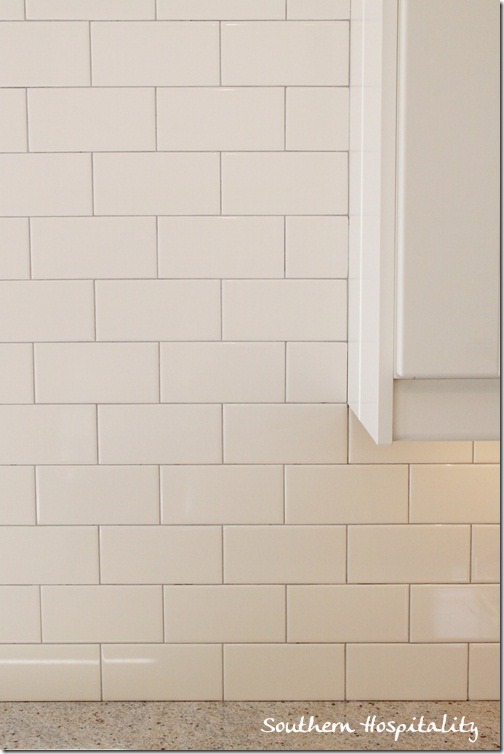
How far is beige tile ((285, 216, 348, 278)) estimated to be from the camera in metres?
1.24

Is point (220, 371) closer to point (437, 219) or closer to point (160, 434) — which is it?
point (160, 434)

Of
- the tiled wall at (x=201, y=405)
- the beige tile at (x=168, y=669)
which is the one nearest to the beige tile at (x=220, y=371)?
the tiled wall at (x=201, y=405)

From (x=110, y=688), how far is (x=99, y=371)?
0.53 m

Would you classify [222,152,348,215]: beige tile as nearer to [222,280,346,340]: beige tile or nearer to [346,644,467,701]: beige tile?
[222,280,346,340]: beige tile

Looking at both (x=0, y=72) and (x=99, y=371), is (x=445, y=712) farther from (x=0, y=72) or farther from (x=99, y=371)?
(x=0, y=72)

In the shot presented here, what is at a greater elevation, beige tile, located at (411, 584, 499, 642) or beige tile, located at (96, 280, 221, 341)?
beige tile, located at (96, 280, 221, 341)

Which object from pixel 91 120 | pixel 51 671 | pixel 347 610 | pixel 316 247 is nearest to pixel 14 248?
pixel 91 120

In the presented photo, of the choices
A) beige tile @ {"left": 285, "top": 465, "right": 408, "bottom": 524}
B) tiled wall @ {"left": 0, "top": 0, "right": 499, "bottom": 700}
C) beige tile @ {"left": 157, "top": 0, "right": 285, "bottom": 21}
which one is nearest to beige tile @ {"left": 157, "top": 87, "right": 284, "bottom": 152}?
tiled wall @ {"left": 0, "top": 0, "right": 499, "bottom": 700}

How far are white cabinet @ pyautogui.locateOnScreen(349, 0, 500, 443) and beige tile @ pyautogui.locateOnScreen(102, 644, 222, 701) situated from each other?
577 millimetres

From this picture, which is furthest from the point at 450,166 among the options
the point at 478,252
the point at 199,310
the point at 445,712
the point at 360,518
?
the point at 445,712

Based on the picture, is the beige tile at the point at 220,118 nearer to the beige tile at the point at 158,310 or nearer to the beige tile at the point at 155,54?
the beige tile at the point at 155,54

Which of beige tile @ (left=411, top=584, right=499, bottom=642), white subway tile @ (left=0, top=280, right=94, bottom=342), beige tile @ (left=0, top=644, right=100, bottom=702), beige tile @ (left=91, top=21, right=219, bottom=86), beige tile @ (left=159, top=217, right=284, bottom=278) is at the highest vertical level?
beige tile @ (left=91, top=21, right=219, bottom=86)

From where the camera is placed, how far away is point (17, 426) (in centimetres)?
126

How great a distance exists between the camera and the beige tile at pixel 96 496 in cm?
126
